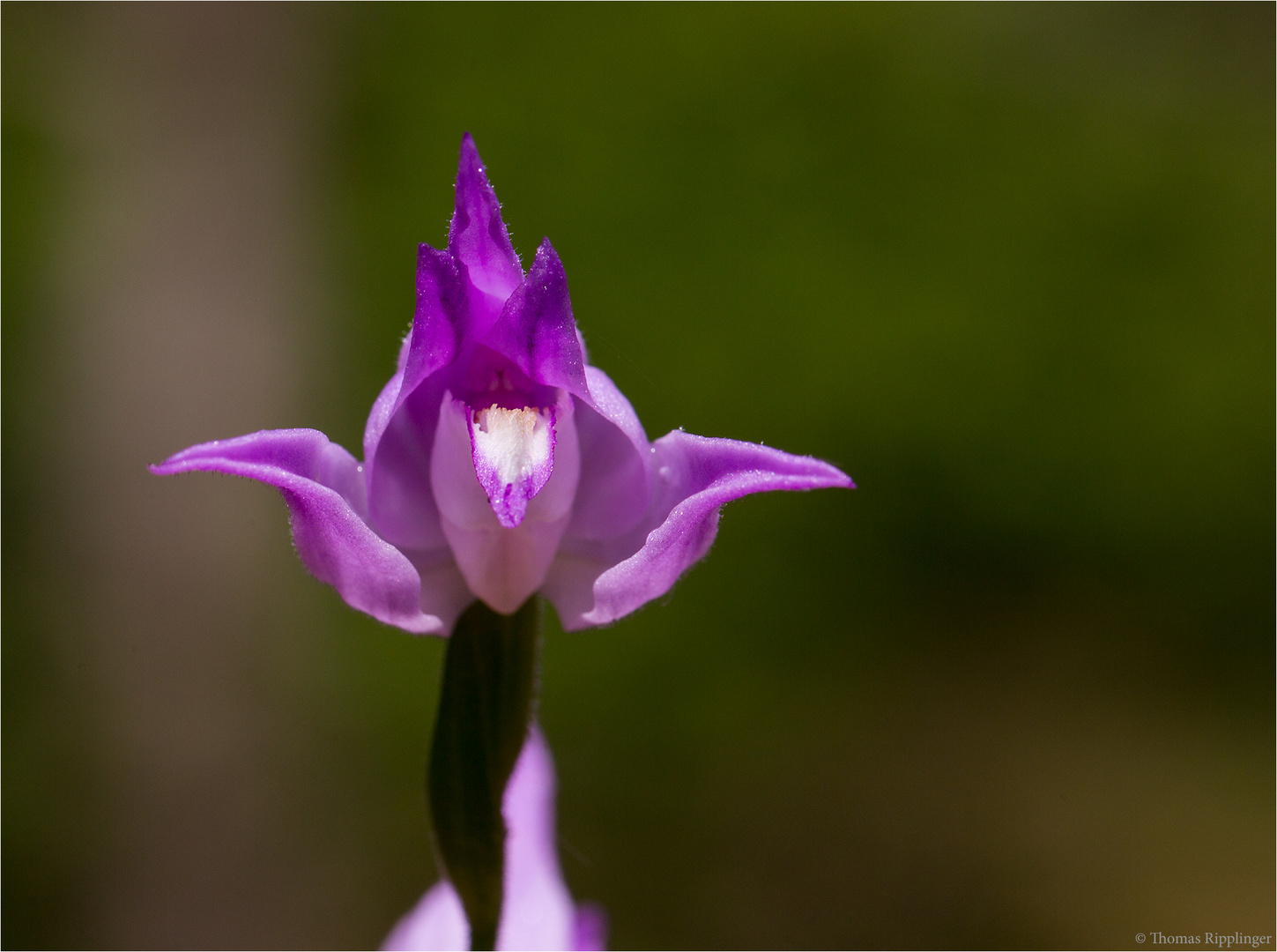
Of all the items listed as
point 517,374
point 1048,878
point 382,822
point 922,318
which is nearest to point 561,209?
point 922,318

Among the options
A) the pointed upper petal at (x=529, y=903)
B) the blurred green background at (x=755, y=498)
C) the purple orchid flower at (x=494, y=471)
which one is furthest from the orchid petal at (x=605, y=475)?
the blurred green background at (x=755, y=498)

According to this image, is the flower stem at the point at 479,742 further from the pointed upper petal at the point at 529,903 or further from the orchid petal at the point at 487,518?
the pointed upper petal at the point at 529,903

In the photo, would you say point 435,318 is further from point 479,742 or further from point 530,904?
point 530,904

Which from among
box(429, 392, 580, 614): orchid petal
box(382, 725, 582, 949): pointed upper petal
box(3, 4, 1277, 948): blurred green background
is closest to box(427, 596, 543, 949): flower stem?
box(429, 392, 580, 614): orchid petal

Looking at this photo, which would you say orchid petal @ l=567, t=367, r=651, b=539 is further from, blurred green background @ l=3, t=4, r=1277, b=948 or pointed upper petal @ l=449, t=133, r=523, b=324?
blurred green background @ l=3, t=4, r=1277, b=948

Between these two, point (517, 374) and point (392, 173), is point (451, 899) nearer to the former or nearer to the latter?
point (517, 374)

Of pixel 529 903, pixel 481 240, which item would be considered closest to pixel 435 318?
pixel 481 240
